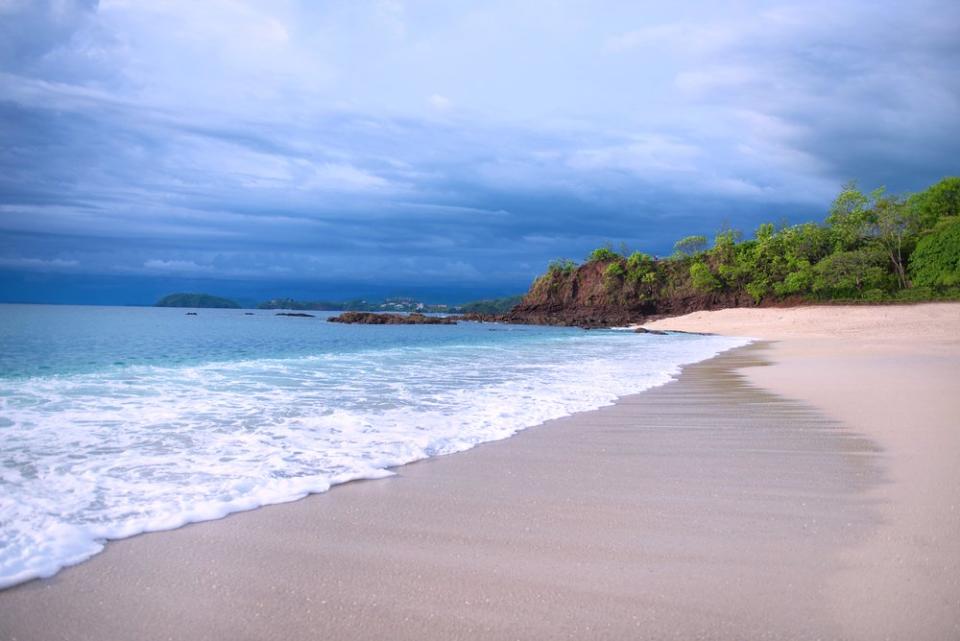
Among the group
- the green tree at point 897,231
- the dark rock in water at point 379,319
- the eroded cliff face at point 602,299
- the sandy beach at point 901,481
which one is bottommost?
the sandy beach at point 901,481

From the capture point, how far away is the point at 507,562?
114 inches

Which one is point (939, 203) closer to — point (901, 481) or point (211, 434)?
point (901, 481)

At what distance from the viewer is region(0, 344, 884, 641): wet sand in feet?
7.61

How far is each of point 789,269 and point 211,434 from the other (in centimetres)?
6496

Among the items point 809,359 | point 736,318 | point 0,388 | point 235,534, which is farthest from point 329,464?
point 736,318

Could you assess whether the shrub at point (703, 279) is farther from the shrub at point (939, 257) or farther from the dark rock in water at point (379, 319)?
the dark rock in water at point (379, 319)

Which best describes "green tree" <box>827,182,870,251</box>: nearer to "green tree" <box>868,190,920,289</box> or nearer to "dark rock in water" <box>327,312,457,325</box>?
"green tree" <box>868,190,920,289</box>

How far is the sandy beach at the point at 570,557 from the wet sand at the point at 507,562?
11 millimetres

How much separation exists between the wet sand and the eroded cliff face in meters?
55.1

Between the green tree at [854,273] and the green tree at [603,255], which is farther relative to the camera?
the green tree at [603,255]

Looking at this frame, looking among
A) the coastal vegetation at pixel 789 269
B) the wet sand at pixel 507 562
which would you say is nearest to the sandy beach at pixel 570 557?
the wet sand at pixel 507 562

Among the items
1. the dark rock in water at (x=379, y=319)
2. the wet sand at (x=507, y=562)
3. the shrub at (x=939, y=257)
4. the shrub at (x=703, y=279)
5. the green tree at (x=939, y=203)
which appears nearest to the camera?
the wet sand at (x=507, y=562)

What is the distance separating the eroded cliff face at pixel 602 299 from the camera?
64.4 meters

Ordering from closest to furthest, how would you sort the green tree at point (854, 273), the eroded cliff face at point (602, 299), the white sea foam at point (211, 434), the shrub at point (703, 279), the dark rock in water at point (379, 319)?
the white sea foam at point (211, 434) < the green tree at point (854, 273) < the dark rock in water at point (379, 319) < the eroded cliff face at point (602, 299) < the shrub at point (703, 279)
